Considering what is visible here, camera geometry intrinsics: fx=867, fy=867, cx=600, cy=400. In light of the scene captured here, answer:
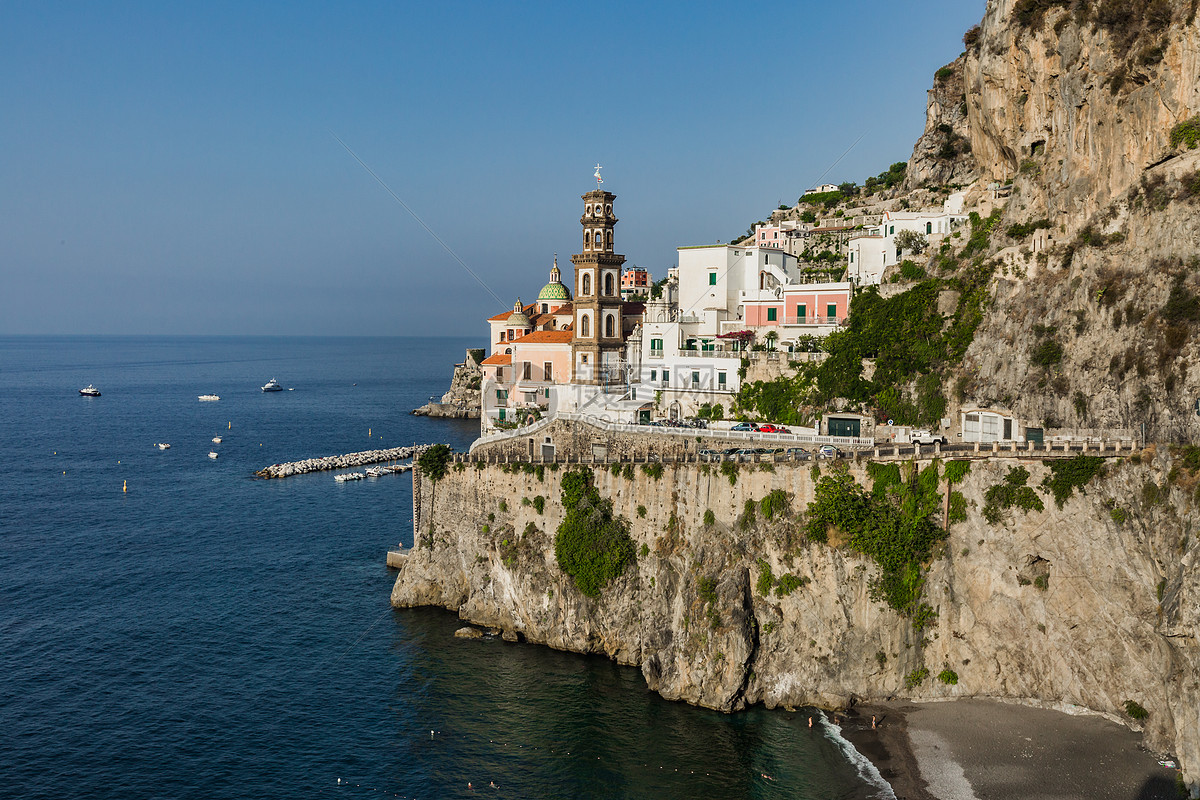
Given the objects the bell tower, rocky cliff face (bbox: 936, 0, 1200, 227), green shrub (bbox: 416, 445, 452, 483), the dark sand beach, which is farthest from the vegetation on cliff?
the bell tower

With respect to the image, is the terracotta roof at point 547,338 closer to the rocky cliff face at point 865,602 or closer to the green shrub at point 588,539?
the rocky cliff face at point 865,602

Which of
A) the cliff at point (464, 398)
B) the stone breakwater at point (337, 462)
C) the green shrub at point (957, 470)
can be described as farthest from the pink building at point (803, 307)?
the cliff at point (464, 398)

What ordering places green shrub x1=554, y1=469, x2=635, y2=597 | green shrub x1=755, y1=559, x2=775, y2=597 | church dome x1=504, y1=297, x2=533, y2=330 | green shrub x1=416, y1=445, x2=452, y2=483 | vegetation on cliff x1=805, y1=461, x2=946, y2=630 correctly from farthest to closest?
church dome x1=504, y1=297, x2=533, y2=330
green shrub x1=416, y1=445, x2=452, y2=483
green shrub x1=554, y1=469, x2=635, y2=597
green shrub x1=755, y1=559, x2=775, y2=597
vegetation on cliff x1=805, y1=461, x2=946, y2=630

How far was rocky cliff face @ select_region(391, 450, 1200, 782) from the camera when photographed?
33406mm

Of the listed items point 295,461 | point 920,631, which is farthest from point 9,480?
point 920,631

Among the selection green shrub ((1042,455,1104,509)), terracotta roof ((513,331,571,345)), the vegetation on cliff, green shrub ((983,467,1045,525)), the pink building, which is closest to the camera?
green shrub ((1042,455,1104,509))

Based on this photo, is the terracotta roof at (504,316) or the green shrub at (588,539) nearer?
the green shrub at (588,539)

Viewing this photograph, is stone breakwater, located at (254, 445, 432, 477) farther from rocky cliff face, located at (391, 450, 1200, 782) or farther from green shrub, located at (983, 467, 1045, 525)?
green shrub, located at (983, 467, 1045, 525)

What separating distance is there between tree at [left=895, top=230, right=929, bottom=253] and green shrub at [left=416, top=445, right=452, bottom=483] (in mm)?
37083

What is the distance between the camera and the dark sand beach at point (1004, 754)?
103 ft

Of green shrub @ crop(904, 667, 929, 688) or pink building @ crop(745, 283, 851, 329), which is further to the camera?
pink building @ crop(745, 283, 851, 329)

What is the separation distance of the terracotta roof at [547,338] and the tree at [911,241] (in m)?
26.6

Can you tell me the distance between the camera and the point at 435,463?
2104 inches

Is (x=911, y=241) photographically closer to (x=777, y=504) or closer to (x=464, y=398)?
(x=777, y=504)
